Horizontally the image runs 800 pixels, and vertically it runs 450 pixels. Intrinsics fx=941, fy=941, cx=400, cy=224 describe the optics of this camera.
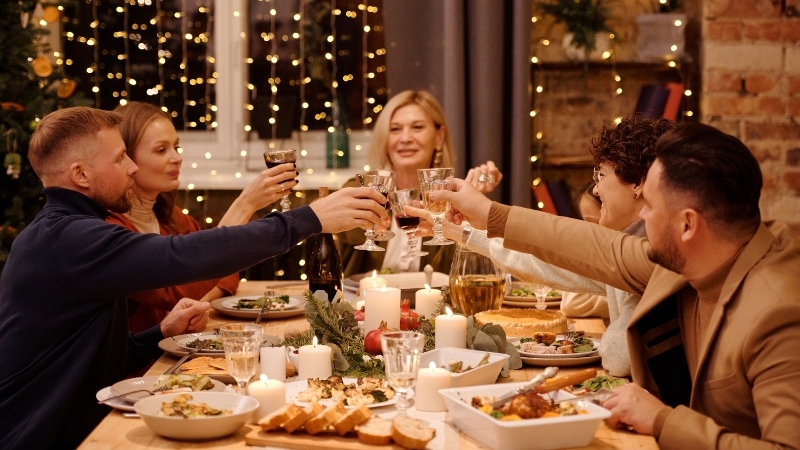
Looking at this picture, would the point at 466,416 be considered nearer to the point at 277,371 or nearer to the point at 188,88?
the point at 277,371

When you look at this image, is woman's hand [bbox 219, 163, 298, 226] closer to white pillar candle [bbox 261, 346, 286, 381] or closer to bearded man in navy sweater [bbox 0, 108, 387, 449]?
bearded man in navy sweater [bbox 0, 108, 387, 449]

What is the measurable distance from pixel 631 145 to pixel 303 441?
1.09 meters

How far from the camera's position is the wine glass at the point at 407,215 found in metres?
2.33

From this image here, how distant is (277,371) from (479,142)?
102 inches

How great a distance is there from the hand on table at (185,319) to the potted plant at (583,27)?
2.45 meters

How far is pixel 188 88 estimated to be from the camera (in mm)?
4977

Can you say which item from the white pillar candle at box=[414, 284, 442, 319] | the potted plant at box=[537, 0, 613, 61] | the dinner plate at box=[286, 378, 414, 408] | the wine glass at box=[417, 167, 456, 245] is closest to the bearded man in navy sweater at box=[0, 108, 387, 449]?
the wine glass at box=[417, 167, 456, 245]

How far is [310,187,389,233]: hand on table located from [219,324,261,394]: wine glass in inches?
20.3

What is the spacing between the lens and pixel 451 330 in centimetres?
203

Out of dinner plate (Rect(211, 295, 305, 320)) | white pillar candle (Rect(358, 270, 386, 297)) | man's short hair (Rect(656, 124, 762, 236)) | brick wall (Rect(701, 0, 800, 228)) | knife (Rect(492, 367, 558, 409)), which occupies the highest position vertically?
brick wall (Rect(701, 0, 800, 228))

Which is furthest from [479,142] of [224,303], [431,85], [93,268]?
[93,268]

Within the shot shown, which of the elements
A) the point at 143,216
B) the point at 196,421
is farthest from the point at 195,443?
the point at 143,216

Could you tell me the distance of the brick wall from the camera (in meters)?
4.10

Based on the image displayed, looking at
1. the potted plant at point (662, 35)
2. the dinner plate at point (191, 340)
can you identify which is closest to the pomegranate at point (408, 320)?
the dinner plate at point (191, 340)
